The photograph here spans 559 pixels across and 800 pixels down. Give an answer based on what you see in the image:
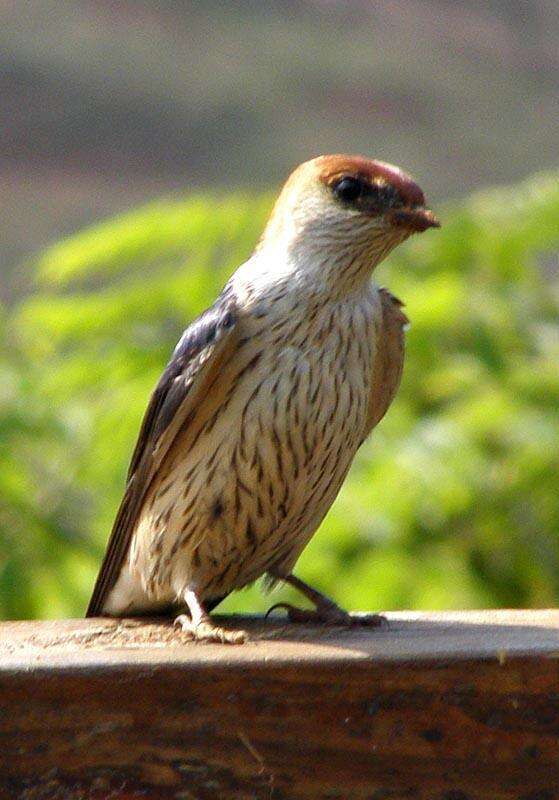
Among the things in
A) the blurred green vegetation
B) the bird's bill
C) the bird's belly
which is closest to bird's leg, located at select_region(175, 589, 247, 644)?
the bird's belly

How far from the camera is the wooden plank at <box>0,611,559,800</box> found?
6.91 feet

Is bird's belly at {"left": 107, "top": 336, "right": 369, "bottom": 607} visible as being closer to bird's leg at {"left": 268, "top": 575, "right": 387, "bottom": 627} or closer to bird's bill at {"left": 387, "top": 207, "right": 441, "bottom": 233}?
bird's leg at {"left": 268, "top": 575, "right": 387, "bottom": 627}

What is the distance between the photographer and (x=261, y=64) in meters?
7.41

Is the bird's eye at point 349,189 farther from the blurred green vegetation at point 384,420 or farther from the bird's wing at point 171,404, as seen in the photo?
the blurred green vegetation at point 384,420

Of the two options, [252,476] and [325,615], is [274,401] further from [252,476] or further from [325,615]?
[325,615]

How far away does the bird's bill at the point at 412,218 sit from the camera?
281cm

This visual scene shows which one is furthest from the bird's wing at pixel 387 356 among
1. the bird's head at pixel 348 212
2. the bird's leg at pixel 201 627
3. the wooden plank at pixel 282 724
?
the wooden plank at pixel 282 724

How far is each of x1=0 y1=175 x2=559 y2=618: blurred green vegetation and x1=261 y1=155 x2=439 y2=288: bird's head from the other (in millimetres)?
1363

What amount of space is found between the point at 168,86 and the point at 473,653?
5.44m

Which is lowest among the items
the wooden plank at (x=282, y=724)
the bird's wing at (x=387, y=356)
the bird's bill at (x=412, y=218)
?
the wooden plank at (x=282, y=724)

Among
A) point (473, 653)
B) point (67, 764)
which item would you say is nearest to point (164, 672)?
point (67, 764)

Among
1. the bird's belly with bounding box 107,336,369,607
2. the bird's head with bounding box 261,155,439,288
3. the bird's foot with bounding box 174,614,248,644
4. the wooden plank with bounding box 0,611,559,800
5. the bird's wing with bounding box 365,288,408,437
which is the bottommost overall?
the wooden plank with bounding box 0,611,559,800

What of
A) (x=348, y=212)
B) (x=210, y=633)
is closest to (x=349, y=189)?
(x=348, y=212)

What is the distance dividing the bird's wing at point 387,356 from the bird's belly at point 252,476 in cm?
15
